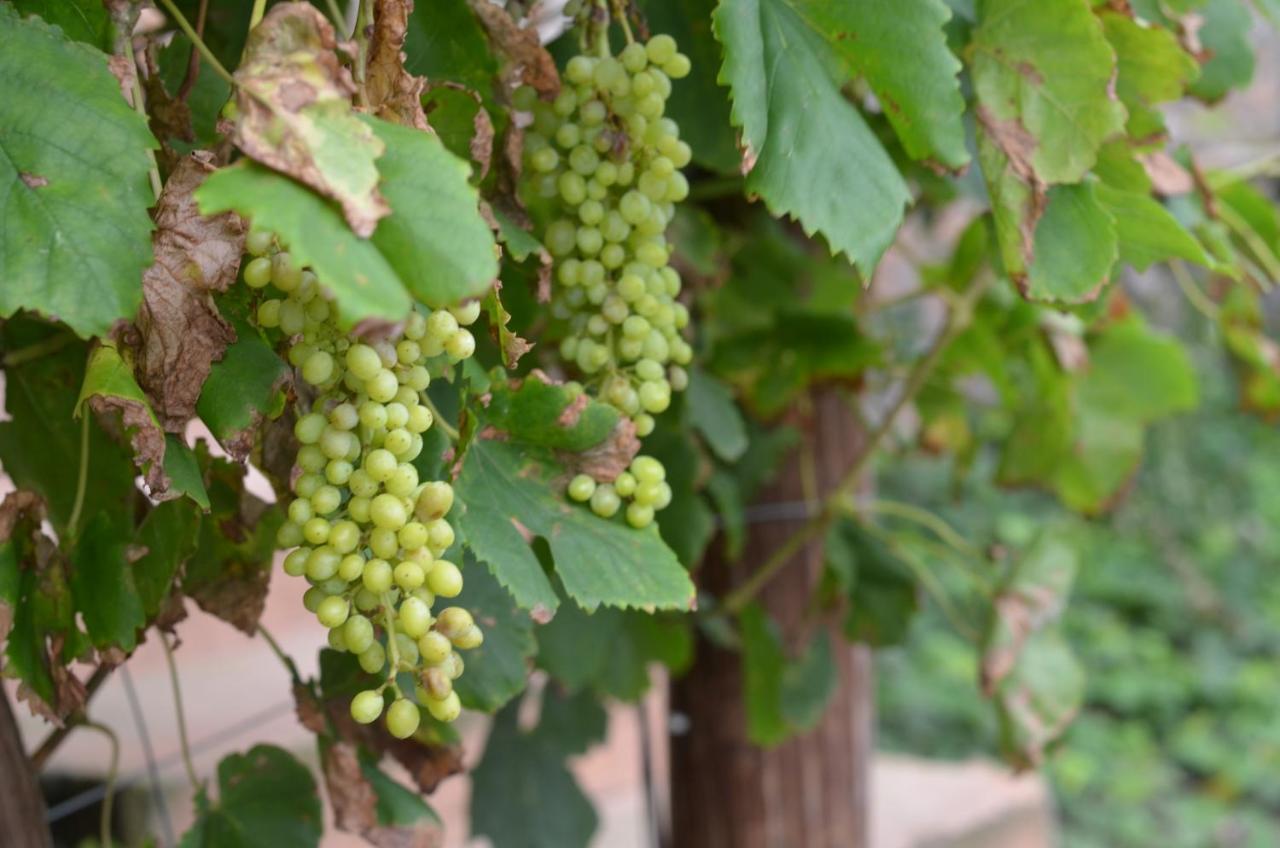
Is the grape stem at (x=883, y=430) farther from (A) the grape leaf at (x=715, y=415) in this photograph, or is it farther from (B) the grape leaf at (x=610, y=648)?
(A) the grape leaf at (x=715, y=415)

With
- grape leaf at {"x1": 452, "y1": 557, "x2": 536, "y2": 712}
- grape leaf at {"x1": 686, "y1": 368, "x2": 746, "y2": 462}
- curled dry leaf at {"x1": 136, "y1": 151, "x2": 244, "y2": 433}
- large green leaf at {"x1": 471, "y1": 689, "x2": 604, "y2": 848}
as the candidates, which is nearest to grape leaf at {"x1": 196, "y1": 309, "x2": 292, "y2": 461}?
curled dry leaf at {"x1": 136, "y1": 151, "x2": 244, "y2": 433}

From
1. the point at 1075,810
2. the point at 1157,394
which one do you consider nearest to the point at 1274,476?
the point at 1075,810

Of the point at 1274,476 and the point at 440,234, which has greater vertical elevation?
the point at 440,234

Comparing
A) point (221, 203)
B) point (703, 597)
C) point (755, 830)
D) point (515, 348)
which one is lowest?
point (755, 830)

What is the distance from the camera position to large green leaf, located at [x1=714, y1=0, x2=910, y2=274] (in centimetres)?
52

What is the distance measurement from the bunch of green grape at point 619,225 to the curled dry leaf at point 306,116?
18 cm

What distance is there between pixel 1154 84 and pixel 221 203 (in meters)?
0.51

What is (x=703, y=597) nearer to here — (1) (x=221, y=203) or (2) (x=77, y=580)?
(2) (x=77, y=580)

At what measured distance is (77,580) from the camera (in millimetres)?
563

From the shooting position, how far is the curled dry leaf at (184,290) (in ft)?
1.41

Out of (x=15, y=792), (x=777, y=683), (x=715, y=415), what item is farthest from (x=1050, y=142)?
(x=777, y=683)

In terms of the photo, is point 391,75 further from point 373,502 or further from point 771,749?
point 771,749

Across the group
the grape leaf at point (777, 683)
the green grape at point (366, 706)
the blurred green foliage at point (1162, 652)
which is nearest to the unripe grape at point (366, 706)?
the green grape at point (366, 706)

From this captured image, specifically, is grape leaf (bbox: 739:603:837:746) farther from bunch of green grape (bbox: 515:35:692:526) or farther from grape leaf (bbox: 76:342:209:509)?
grape leaf (bbox: 76:342:209:509)
